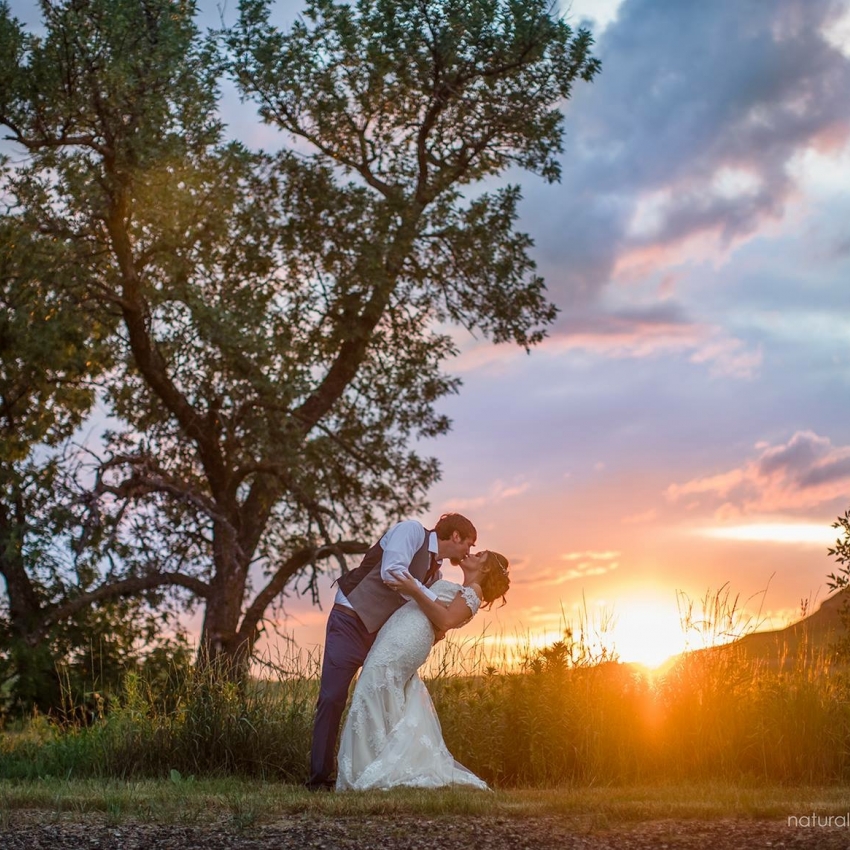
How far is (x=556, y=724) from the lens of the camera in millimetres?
9812

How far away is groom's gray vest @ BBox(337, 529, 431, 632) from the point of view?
28.7 ft

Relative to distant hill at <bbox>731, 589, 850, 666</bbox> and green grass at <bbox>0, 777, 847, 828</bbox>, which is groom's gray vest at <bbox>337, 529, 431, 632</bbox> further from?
distant hill at <bbox>731, 589, 850, 666</bbox>

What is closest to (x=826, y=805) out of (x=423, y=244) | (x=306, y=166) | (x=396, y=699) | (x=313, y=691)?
(x=396, y=699)

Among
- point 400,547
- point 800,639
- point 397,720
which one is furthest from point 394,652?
point 800,639

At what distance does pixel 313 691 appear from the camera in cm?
1096

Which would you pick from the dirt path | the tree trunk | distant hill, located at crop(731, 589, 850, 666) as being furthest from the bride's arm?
the tree trunk

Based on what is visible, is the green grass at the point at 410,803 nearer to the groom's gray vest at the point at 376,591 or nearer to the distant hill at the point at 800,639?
the groom's gray vest at the point at 376,591

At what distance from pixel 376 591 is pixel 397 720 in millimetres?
971

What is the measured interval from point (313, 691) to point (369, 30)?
1118 cm

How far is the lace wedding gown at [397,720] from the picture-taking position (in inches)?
334

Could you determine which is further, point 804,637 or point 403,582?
point 804,637

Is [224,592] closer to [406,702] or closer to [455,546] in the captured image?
[406,702]

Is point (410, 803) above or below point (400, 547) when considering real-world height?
below

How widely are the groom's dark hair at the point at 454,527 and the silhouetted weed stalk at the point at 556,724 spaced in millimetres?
2035
